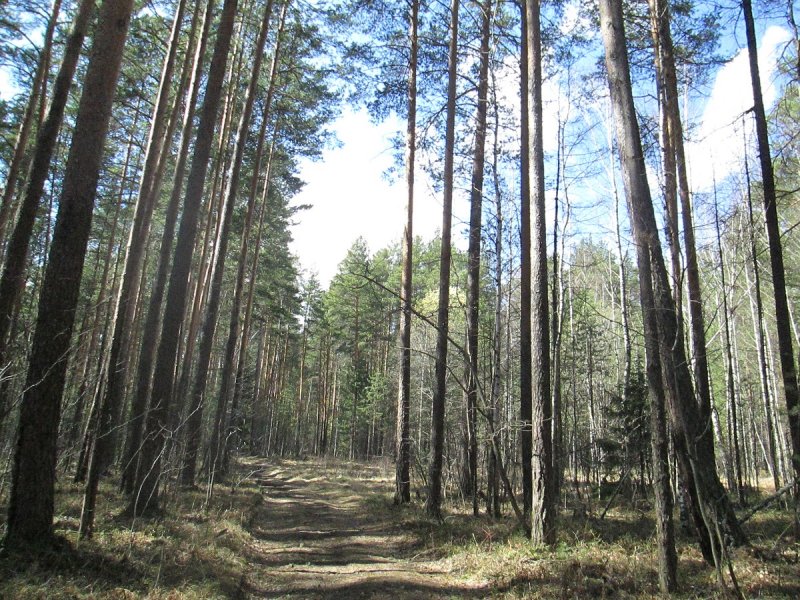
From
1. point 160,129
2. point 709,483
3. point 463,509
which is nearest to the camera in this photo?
point 709,483

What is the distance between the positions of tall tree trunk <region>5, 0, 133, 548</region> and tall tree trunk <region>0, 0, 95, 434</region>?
1412 mm

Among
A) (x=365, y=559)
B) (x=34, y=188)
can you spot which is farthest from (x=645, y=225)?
(x=34, y=188)

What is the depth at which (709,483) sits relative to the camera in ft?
17.6

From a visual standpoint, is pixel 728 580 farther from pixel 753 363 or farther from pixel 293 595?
pixel 753 363

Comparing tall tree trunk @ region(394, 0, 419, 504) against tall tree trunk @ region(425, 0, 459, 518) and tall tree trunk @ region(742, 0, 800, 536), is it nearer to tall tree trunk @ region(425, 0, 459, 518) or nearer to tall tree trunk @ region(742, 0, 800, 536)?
tall tree trunk @ region(425, 0, 459, 518)

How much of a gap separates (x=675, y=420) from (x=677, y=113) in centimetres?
625

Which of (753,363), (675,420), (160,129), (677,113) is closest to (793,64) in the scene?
(677,113)

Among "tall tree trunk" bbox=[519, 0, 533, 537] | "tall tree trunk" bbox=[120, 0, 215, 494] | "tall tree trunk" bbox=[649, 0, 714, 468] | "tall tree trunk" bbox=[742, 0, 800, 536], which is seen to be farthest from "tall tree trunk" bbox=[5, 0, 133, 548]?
"tall tree trunk" bbox=[742, 0, 800, 536]

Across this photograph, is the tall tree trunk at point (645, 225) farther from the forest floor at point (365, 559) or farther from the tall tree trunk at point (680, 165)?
the tall tree trunk at point (680, 165)

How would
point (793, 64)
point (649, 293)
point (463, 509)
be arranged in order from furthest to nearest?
point (463, 509)
point (793, 64)
point (649, 293)

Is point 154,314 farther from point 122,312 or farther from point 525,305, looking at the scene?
point 525,305

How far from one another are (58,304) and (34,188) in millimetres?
2503

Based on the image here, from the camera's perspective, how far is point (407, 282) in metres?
11.9

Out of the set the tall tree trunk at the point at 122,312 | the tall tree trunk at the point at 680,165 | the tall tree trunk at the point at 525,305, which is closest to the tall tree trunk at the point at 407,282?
the tall tree trunk at the point at 525,305
